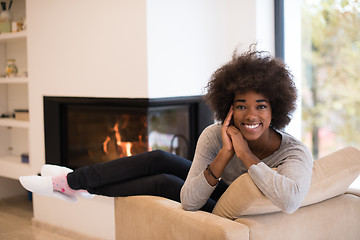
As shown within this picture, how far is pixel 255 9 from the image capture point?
3.30m

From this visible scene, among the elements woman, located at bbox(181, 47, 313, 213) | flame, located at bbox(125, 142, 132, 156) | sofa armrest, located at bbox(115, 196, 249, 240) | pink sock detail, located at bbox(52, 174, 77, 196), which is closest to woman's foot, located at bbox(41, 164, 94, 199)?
pink sock detail, located at bbox(52, 174, 77, 196)

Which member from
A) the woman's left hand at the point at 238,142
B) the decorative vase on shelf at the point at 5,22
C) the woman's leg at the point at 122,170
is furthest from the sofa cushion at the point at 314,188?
the decorative vase on shelf at the point at 5,22

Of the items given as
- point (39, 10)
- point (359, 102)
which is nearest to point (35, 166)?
point (39, 10)

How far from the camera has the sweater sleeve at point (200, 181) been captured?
176 cm

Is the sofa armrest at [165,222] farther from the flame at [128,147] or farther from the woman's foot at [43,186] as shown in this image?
the flame at [128,147]

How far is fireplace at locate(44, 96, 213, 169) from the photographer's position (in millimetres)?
3143

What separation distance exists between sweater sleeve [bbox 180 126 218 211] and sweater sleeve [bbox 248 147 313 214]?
255 millimetres

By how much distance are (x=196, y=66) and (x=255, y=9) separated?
0.59m

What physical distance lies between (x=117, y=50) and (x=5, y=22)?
1.43 m

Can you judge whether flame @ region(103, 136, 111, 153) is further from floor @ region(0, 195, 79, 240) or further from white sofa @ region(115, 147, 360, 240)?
white sofa @ region(115, 147, 360, 240)

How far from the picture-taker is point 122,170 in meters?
2.07

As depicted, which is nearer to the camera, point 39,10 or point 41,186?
point 41,186

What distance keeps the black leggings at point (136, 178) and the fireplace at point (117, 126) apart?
0.89 metres

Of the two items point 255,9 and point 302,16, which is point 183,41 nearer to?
point 255,9
